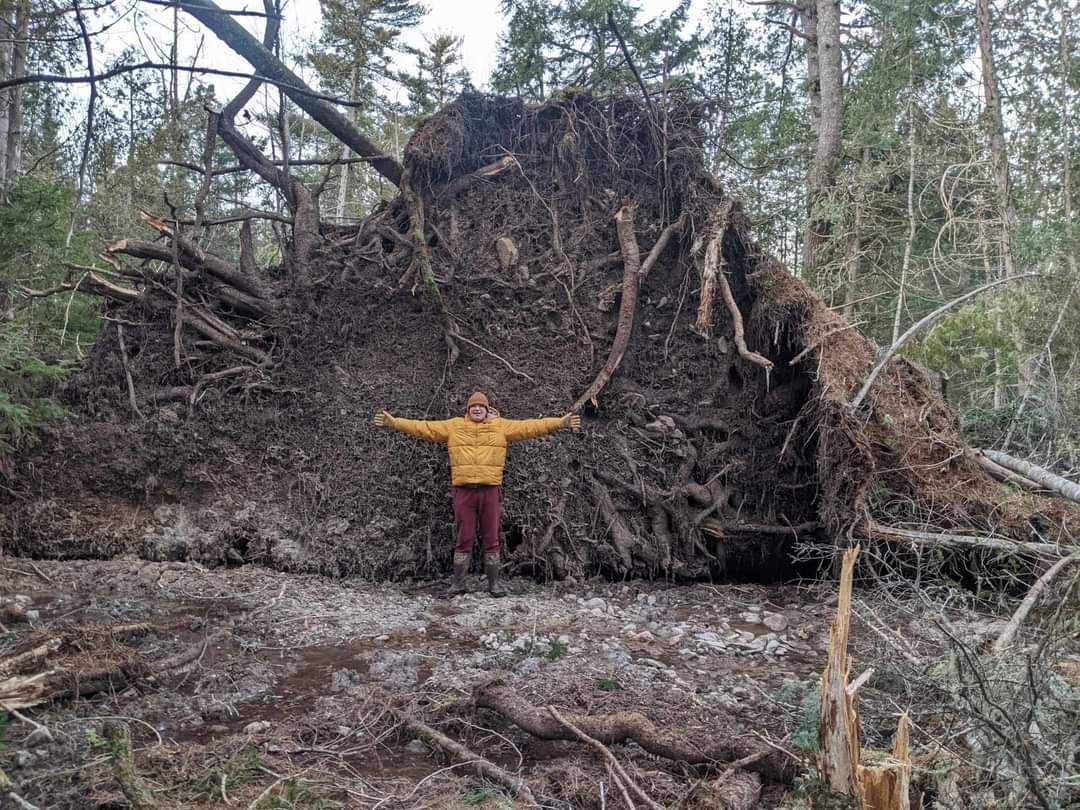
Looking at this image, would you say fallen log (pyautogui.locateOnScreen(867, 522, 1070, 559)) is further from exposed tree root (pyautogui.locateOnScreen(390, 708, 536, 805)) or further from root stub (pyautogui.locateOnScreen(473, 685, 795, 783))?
exposed tree root (pyautogui.locateOnScreen(390, 708, 536, 805))

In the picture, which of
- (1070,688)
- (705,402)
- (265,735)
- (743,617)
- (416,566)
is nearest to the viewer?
(1070,688)

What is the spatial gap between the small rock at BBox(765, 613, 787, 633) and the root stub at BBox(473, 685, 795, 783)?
2737 millimetres

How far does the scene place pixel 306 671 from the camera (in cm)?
484

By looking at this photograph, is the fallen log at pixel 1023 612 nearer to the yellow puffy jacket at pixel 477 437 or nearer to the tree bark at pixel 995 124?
the yellow puffy jacket at pixel 477 437

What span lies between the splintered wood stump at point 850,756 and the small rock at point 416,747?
1949mm

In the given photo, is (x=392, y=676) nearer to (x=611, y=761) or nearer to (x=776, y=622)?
(x=611, y=761)

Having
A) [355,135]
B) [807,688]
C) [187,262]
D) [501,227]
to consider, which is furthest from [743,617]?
[187,262]

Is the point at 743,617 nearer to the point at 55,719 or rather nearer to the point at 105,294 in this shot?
the point at 55,719

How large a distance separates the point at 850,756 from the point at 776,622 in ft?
11.9

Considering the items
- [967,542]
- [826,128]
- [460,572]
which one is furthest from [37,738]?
[826,128]

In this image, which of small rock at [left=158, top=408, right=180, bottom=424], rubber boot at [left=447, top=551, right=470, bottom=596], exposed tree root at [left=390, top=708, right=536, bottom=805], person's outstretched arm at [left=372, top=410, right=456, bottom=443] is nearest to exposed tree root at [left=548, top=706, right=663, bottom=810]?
exposed tree root at [left=390, top=708, right=536, bottom=805]

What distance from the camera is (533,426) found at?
23.3 ft

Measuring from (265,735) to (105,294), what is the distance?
6.40m

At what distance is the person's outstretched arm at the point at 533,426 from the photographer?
703 centimetres
